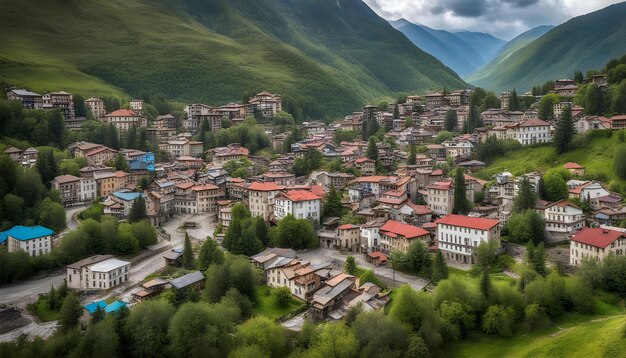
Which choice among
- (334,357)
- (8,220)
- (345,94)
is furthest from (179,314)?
(345,94)

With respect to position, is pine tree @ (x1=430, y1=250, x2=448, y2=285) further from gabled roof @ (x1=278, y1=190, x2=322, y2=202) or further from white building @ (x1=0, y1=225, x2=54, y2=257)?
white building @ (x1=0, y1=225, x2=54, y2=257)

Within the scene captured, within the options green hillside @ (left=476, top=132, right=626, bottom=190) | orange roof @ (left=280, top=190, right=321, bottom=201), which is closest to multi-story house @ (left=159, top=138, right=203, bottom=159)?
orange roof @ (left=280, top=190, right=321, bottom=201)

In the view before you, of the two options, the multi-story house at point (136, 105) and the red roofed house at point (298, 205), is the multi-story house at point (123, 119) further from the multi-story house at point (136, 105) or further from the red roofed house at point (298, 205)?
the red roofed house at point (298, 205)

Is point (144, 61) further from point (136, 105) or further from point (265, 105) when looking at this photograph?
point (265, 105)

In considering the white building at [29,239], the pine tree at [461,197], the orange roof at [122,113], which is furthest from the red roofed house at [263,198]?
the orange roof at [122,113]

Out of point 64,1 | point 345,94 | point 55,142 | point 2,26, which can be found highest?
point 64,1

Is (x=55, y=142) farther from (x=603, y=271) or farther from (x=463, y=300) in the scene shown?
(x=603, y=271)

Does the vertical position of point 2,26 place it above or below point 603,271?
above
